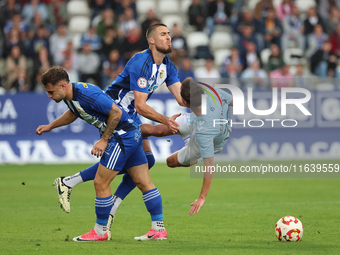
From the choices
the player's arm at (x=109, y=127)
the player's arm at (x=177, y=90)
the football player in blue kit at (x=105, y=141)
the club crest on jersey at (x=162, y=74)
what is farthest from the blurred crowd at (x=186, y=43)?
the player's arm at (x=109, y=127)

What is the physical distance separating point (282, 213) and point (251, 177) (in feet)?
14.4

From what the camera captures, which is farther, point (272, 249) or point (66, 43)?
point (66, 43)

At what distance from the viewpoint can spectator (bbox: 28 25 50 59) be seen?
17.0 metres

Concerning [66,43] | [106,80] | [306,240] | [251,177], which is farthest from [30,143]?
[306,240]

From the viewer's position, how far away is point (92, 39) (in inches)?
663

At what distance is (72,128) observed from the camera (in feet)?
46.6

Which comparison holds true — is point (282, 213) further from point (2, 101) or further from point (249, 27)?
point (249, 27)

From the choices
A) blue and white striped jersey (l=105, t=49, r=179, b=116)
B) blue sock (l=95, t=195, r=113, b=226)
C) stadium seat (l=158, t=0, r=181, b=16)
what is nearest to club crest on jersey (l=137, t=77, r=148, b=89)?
blue and white striped jersey (l=105, t=49, r=179, b=116)

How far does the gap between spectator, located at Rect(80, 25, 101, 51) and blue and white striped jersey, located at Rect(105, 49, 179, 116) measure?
32.8 feet

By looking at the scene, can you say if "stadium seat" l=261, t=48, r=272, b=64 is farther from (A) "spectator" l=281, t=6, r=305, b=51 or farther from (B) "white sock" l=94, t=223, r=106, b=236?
(B) "white sock" l=94, t=223, r=106, b=236

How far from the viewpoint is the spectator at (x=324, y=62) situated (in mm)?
16734

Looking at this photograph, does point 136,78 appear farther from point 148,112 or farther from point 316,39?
point 316,39

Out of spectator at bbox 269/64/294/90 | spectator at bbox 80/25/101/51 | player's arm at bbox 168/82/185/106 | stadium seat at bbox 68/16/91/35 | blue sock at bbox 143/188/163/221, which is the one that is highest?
stadium seat at bbox 68/16/91/35

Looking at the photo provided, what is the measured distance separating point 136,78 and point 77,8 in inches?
544
